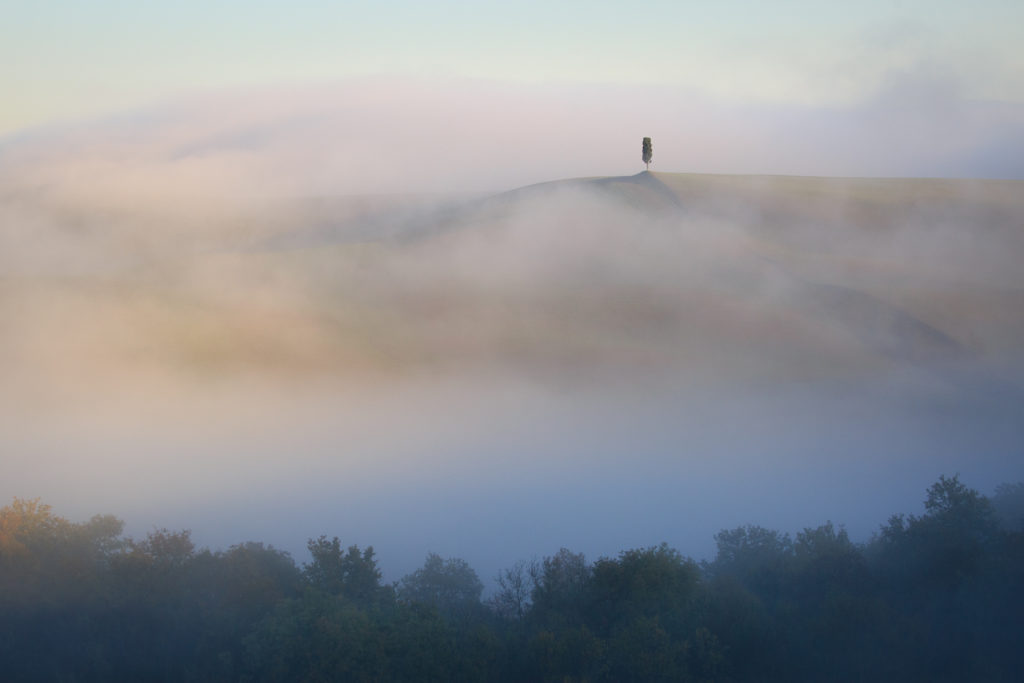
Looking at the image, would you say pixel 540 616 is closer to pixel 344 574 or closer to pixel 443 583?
pixel 344 574

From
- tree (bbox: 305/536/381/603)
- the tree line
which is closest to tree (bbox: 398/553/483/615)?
the tree line

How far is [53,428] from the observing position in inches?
2239

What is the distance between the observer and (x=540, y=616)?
2181 cm

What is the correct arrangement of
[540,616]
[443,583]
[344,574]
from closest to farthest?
[540,616]
[344,574]
[443,583]

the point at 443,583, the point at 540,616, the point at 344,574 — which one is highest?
the point at 344,574

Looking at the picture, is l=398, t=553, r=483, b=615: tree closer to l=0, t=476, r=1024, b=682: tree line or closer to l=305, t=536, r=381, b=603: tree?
l=0, t=476, r=1024, b=682: tree line

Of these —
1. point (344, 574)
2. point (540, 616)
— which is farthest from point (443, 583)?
point (540, 616)

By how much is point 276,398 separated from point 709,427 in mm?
33749

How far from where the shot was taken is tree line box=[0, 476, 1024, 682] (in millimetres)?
18562

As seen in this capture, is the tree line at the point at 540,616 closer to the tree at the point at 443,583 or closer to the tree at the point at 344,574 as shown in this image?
the tree at the point at 344,574

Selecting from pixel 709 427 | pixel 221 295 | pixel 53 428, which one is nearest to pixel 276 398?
pixel 221 295

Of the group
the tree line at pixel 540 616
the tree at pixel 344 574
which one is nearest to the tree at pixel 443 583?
the tree line at pixel 540 616

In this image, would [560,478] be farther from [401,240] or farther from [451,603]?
[401,240]

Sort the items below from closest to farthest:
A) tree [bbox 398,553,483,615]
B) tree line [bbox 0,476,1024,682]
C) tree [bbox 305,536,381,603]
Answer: tree line [bbox 0,476,1024,682]
tree [bbox 305,536,381,603]
tree [bbox 398,553,483,615]
